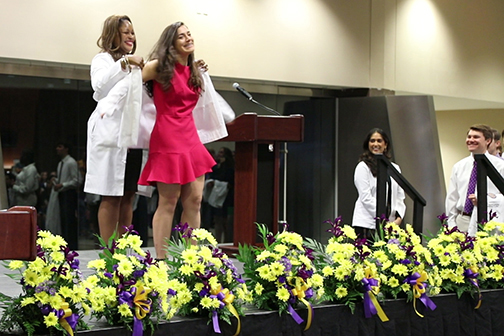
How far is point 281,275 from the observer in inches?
118

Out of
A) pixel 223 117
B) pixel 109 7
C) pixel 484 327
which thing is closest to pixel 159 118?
pixel 223 117

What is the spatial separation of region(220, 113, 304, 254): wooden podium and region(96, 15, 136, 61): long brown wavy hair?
3.96 ft

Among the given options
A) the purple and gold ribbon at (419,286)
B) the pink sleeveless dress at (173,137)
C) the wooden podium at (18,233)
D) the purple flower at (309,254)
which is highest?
the pink sleeveless dress at (173,137)

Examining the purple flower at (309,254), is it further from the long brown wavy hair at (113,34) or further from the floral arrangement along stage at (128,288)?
the long brown wavy hair at (113,34)

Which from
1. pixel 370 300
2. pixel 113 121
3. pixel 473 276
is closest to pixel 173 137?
pixel 113 121

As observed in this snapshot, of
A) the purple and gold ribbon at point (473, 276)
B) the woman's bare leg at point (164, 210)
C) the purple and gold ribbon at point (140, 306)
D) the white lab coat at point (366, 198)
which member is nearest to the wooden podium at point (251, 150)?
the white lab coat at point (366, 198)

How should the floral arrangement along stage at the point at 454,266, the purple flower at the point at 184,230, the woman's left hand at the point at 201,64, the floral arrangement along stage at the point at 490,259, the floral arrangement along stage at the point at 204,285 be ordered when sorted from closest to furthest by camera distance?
the floral arrangement along stage at the point at 204,285, the purple flower at the point at 184,230, the floral arrangement along stage at the point at 454,266, the floral arrangement along stage at the point at 490,259, the woman's left hand at the point at 201,64

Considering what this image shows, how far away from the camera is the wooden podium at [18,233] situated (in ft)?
5.56

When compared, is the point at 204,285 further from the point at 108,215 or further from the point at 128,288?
the point at 108,215

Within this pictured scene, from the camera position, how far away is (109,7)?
698 cm

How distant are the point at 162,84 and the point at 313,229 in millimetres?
5859

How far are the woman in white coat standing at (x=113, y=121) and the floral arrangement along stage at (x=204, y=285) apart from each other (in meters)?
1.24

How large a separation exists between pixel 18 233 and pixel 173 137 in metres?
2.31

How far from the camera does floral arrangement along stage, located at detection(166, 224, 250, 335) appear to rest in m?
2.74
